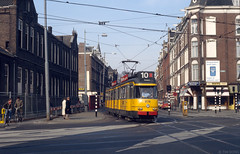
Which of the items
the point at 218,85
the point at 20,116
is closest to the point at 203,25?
the point at 218,85

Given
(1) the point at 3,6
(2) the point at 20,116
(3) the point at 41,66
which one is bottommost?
(2) the point at 20,116

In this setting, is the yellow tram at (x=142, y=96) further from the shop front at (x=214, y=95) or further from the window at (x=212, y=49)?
the window at (x=212, y=49)

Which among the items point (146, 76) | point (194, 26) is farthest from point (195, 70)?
point (146, 76)

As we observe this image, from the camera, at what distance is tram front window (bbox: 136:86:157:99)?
814 inches

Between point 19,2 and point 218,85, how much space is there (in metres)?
29.3

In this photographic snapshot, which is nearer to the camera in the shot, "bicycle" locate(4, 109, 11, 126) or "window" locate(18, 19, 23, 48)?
"bicycle" locate(4, 109, 11, 126)

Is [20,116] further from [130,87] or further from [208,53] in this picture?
[208,53]

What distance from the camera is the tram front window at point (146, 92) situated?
814 inches

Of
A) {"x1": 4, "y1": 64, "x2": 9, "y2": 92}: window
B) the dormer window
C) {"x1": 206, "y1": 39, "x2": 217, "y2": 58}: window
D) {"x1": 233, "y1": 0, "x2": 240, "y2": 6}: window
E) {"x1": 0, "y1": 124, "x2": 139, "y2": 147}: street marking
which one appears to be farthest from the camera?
Answer: {"x1": 233, "y1": 0, "x2": 240, "y2": 6}: window

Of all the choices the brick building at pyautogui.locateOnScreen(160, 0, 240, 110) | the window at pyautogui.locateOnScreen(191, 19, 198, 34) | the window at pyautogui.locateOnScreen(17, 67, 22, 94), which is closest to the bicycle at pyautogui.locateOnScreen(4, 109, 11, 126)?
the window at pyautogui.locateOnScreen(17, 67, 22, 94)

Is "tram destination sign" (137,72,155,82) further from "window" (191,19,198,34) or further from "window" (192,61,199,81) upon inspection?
"window" (191,19,198,34)

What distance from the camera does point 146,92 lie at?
819 inches

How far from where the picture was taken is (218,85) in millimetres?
45625

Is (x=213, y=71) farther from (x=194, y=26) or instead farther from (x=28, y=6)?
(x=28, y=6)
